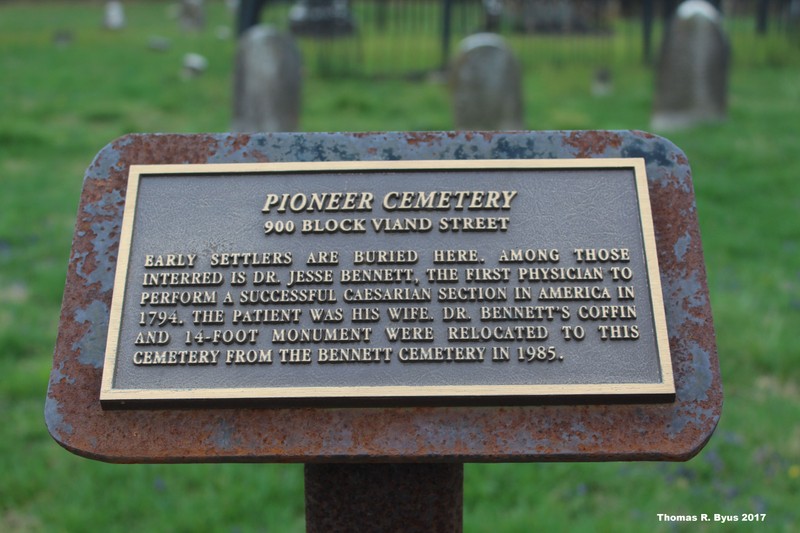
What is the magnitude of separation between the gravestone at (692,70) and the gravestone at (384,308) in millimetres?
6212

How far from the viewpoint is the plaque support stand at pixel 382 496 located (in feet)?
7.36

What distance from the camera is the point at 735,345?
13.8 ft

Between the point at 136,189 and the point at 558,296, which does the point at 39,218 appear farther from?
the point at 558,296

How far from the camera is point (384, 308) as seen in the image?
214cm

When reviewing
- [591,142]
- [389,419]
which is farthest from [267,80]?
[389,419]

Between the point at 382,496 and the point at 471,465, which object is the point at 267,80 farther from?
the point at 382,496

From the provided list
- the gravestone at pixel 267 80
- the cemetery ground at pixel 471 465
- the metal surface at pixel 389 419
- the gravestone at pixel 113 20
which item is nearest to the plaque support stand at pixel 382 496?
the metal surface at pixel 389 419

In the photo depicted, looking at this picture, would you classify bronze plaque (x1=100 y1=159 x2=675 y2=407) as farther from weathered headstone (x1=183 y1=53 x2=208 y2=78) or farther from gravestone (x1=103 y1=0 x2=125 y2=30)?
gravestone (x1=103 y1=0 x2=125 y2=30)

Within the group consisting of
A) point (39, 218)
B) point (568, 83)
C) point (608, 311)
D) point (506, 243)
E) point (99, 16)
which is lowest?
point (608, 311)

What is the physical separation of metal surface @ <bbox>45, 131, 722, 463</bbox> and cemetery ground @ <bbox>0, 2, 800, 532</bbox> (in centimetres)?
111

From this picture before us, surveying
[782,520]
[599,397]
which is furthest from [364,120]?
[599,397]

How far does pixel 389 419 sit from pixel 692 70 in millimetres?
7035

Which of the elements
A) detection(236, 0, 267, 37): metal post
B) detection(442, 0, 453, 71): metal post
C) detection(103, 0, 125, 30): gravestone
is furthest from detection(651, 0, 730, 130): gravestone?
detection(103, 0, 125, 30): gravestone

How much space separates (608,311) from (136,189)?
1317 mm
